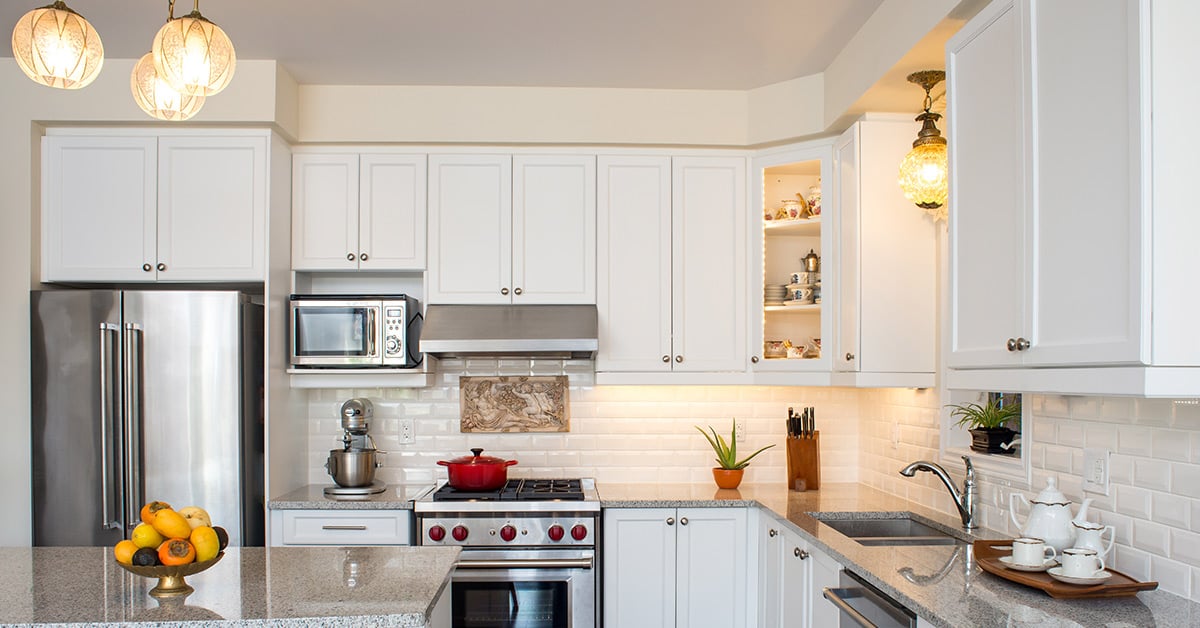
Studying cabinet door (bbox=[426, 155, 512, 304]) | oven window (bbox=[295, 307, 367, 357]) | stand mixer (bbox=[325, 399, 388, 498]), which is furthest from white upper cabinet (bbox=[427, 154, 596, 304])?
stand mixer (bbox=[325, 399, 388, 498])

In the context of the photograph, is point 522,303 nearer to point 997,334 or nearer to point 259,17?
point 259,17

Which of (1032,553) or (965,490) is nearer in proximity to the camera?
(1032,553)

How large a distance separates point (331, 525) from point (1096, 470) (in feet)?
9.34

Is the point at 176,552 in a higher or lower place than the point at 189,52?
lower

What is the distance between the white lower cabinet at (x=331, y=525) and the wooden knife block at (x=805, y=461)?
1.75 metres

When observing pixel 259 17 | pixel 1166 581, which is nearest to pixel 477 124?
pixel 259 17

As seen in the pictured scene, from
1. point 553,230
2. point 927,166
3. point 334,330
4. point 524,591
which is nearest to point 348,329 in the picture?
point 334,330

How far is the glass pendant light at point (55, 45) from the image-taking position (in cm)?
180

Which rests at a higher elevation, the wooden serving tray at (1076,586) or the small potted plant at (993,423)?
the small potted plant at (993,423)

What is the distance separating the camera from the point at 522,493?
3.86 m

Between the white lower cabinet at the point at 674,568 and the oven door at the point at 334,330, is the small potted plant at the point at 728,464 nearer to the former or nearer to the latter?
the white lower cabinet at the point at 674,568

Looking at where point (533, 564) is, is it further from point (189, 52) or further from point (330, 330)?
point (189, 52)

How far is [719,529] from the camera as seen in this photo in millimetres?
3787

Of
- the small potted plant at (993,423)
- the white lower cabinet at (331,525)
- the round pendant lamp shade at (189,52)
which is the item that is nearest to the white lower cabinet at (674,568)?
the white lower cabinet at (331,525)
